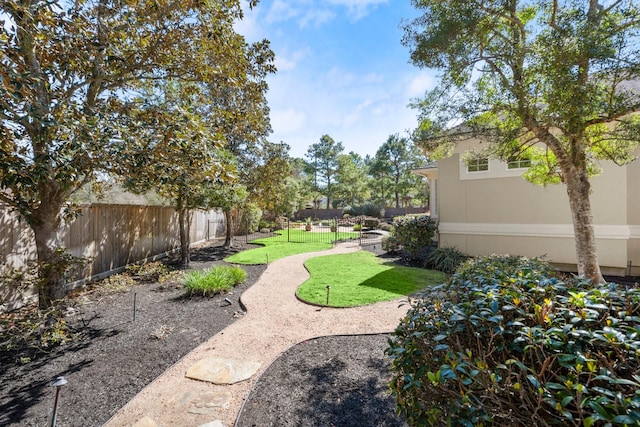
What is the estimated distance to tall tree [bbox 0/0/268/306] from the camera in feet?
9.92

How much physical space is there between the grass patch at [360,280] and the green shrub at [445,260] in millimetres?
359

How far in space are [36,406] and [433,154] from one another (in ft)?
24.9

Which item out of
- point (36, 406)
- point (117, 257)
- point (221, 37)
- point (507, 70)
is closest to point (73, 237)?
point (117, 257)

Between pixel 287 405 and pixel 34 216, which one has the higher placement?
pixel 34 216

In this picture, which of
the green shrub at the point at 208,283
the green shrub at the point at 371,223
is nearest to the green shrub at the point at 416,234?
the green shrub at the point at 208,283

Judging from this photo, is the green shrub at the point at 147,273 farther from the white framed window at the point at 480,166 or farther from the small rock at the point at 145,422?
the white framed window at the point at 480,166

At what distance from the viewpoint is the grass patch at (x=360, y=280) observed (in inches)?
256

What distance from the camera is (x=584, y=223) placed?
4.79 metres

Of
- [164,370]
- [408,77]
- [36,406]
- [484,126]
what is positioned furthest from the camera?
[408,77]

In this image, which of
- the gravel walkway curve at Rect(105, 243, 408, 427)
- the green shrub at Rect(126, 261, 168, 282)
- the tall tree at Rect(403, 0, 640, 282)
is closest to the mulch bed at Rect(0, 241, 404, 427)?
the gravel walkway curve at Rect(105, 243, 408, 427)

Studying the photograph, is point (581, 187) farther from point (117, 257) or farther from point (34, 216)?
point (117, 257)

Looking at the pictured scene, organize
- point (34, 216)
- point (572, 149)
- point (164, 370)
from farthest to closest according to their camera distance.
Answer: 1. point (572, 149)
2. point (34, 216)
3. point (164, 370)

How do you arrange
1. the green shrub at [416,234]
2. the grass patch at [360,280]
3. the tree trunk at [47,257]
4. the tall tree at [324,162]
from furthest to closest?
1. the tall tree at [324,162]
2. the green shrub at [416,234]
3. the grass patch at [360,280]
4. the tree trunk at [47,257]

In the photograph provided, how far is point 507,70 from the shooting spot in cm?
492
